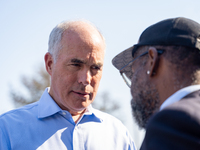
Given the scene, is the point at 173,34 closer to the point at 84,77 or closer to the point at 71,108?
the point at 84,77

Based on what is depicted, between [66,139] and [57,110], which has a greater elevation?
[57,110]

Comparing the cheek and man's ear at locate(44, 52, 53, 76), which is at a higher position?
man's ear at locate(44, 52, 53, 76)

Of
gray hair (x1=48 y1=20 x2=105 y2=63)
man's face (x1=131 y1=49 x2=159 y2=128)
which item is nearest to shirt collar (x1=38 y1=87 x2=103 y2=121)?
gray hair (x1=48 y1=20 x2=105 y2=63)

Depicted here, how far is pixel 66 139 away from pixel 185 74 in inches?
53.8

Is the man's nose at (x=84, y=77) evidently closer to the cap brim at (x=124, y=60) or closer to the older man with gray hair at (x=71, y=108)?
the older man with gray hair at (x=71, y=108)

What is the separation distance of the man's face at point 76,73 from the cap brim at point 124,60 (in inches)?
11.3

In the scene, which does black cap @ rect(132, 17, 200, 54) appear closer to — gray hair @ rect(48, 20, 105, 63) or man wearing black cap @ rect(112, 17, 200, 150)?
man wearing black cap @ rect(112, 17, 200, 150)

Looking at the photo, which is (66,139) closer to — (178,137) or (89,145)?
(89,145)

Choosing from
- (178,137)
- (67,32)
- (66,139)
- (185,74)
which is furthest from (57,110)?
(178,137)

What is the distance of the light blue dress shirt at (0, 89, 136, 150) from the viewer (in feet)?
8.19

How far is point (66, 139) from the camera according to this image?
265cm

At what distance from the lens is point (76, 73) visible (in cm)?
289

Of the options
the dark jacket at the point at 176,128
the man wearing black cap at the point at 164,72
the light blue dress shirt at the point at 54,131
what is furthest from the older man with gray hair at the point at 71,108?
the dark jacket at the point at 176,128


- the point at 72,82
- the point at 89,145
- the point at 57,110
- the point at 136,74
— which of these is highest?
the point at 136,74
